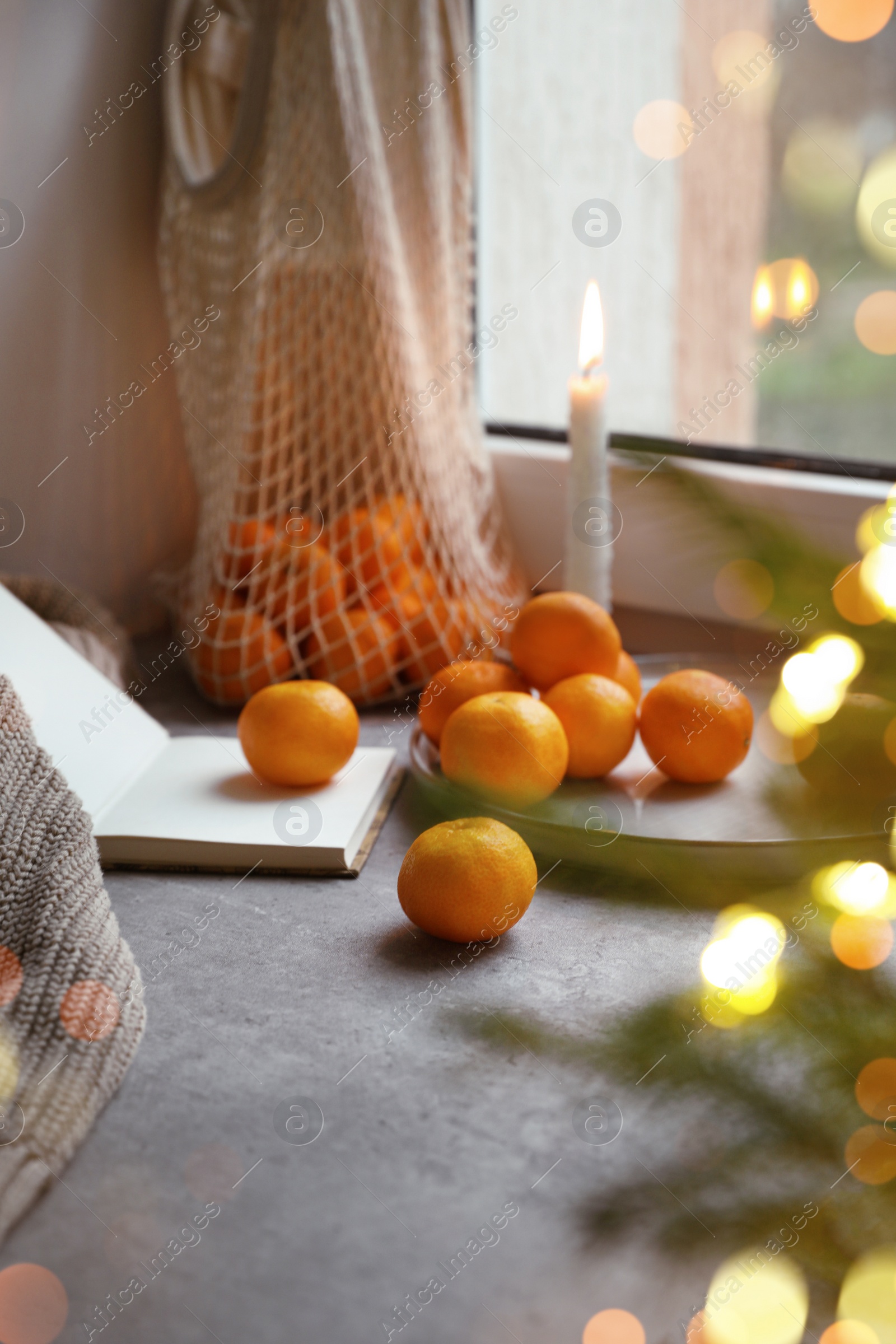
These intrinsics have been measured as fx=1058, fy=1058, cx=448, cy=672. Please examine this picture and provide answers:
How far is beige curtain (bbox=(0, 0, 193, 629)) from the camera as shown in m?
0.81

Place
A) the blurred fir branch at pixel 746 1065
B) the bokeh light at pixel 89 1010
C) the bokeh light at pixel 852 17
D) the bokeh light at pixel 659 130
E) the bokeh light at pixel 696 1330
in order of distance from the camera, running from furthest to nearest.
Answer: the bokeh light at pixel 659 130 < the bokeh light at pixel 852 17 < the bokeh light at pixel 89 1010 < the bokeh light at pixel 696 1330 < the blurred fir branch at pixel 746 1065

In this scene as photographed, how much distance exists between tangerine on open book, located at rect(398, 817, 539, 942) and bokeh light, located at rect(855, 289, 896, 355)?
25.4 inches

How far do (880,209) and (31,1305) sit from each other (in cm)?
85

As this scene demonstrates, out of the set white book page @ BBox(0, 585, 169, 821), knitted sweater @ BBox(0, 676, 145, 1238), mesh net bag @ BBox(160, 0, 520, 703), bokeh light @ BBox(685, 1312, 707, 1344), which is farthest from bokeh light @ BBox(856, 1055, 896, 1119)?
mesh net bag @ BBox(160, 0, 520, 703)

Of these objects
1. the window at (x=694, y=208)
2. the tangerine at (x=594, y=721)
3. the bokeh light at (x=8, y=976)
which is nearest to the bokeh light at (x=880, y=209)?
the window at (x=694, y=208)

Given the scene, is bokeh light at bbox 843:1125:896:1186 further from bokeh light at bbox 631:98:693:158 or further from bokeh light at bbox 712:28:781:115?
bokeh light at bbox 631:98:693:158

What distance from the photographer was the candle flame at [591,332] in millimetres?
709

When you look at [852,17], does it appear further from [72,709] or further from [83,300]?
[72,709]

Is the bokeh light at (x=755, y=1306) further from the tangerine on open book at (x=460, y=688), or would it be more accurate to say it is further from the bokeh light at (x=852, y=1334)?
the tangerine on open book at (x=460, y=688)

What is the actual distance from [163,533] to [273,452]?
0.19 m

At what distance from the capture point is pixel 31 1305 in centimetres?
33

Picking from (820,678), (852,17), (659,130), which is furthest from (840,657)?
(659,130)

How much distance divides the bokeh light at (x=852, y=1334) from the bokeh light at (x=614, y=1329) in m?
0.06

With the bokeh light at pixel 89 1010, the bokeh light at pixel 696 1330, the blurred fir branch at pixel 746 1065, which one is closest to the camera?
the blurred fir branch at pixel 746 1065
